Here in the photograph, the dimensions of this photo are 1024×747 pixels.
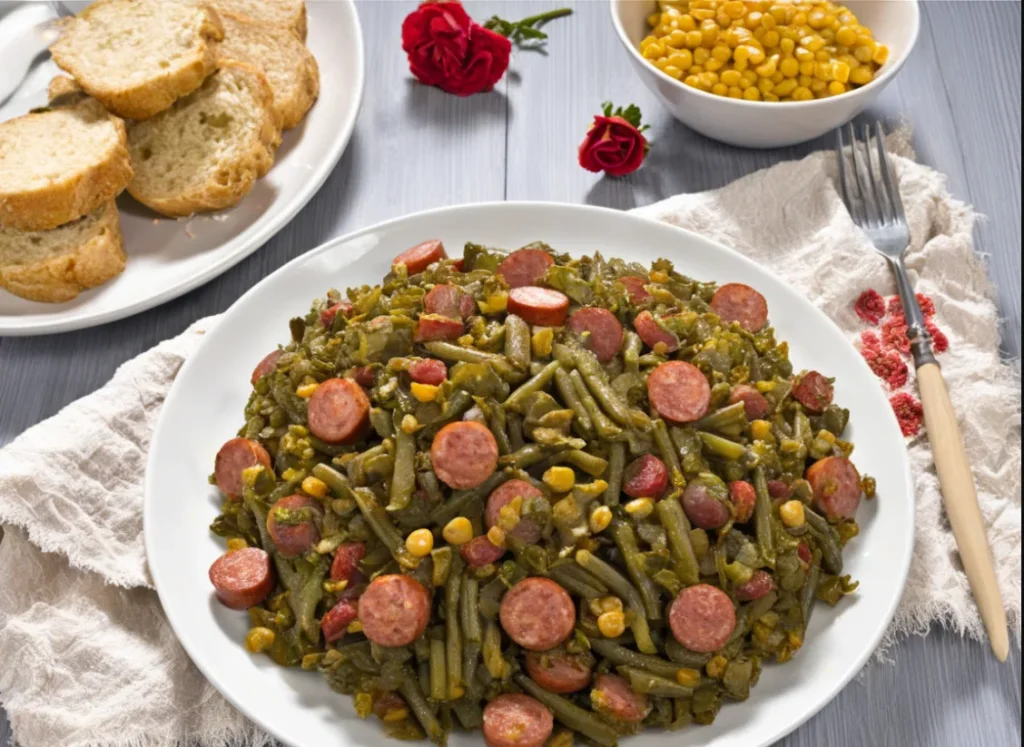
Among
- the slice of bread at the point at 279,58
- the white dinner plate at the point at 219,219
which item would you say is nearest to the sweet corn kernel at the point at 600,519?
the white dinner plate at the point at 219,219

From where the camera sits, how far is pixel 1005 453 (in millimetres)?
4332

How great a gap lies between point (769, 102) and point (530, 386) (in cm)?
244

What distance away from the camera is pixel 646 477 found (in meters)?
3.25

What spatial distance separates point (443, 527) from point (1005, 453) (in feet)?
8.40

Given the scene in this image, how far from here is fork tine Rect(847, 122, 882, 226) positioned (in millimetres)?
4859

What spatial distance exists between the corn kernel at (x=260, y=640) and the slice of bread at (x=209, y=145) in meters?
2.32

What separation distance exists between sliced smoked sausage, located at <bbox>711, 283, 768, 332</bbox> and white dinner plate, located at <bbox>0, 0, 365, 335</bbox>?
209 centimetres

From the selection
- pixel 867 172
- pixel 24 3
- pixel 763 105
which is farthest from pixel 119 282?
pixel 867 172

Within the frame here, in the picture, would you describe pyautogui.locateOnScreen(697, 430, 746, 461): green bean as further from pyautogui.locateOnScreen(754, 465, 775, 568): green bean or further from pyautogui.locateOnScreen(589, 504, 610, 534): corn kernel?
pyautogui.locateOnScreen(589, 504, 610, 534): corn kernel

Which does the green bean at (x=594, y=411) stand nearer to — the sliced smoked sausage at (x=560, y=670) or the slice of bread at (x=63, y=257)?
the sliced smoked sausage at (x=560, y=670)

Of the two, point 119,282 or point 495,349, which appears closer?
point 495,349

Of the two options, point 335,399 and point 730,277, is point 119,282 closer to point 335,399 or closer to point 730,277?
point 335,399

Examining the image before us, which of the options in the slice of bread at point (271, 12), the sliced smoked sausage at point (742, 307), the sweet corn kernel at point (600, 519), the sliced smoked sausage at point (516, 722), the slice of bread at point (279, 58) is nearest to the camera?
the sliced smoked sausage at point (516, 722)

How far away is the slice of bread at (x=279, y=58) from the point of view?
5.29 m
